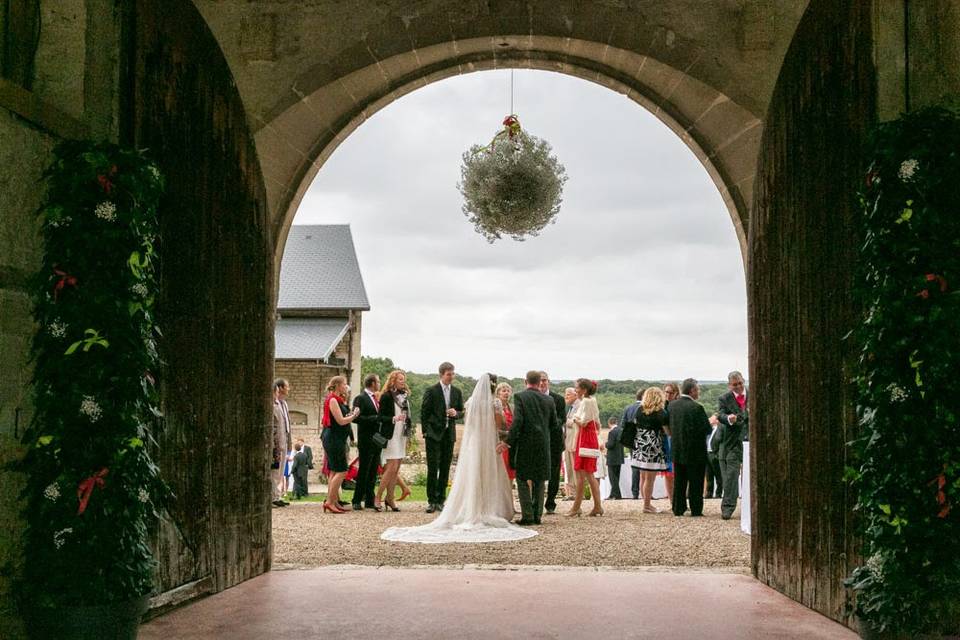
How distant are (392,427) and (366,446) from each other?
0.35 metres

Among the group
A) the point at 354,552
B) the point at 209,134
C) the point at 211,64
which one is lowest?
the point at 354,552

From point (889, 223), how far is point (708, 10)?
2.82 m

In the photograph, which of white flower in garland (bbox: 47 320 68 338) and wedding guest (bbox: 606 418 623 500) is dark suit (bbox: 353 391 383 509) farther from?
white flower in garland (bbox: 47 320 68 338)

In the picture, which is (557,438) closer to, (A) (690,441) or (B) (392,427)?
(A) (690,441)

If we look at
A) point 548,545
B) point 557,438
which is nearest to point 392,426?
point 557,438

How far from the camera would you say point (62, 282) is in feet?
11.8

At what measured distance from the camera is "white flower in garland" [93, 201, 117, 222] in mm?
3621

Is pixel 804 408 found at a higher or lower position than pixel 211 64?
lower

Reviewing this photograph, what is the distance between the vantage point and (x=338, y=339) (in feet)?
71.8

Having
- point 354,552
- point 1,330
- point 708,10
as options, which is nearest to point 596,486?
point 354,552

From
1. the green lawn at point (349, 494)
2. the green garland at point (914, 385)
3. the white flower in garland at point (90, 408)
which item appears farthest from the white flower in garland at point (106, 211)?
the green lawn at point (349, 494)

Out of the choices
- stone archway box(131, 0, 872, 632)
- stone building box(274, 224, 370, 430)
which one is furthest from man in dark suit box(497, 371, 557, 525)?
stone building box(274, 224, 370, 430)

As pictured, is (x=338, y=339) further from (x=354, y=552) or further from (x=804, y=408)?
(x=804, y=408)

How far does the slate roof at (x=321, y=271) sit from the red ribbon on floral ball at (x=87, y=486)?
1921cm
